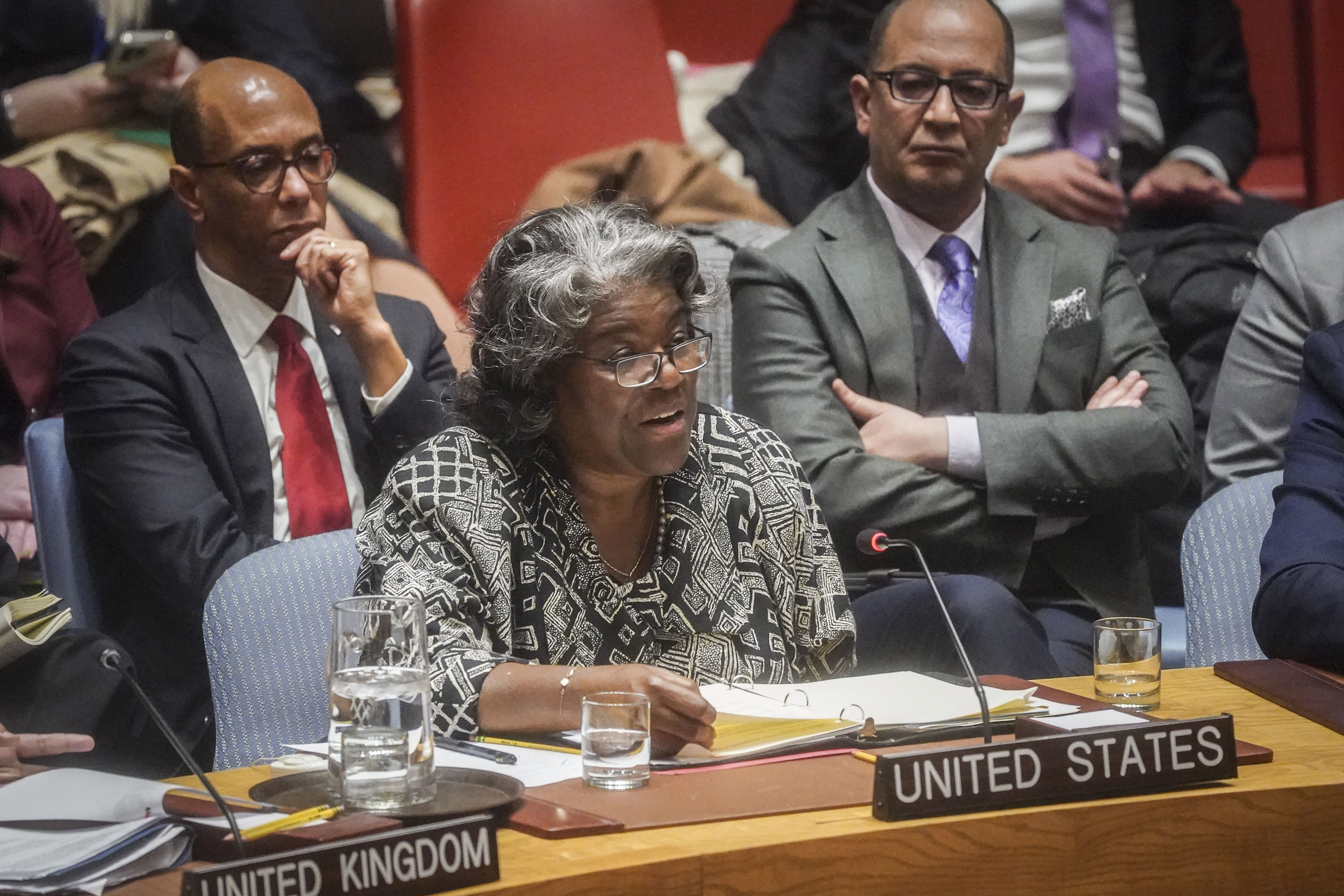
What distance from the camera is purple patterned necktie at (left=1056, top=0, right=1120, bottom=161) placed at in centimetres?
390

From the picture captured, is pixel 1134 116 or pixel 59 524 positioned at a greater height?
pixel 1134 116

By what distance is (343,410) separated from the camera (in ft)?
9.78

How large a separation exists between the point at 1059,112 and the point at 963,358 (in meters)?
1.27

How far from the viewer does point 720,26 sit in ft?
12.8

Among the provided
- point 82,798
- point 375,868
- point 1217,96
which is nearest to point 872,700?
point 375,868

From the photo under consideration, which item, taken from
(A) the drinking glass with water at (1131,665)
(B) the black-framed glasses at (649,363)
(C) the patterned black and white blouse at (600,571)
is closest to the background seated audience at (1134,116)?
(C) the patterned black and white blouse at (600,571)

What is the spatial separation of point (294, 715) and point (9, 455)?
135cm

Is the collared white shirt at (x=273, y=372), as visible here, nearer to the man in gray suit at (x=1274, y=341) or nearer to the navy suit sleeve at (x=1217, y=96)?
the man in gray suit at (x=1274, y=341)

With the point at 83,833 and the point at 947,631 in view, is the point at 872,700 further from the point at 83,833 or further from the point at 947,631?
the point at 83,833

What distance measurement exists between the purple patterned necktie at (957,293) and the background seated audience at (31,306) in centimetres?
172

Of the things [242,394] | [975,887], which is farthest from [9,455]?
[975,887]

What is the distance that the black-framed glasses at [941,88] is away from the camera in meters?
2.96

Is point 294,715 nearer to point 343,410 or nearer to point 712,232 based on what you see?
point 343,410

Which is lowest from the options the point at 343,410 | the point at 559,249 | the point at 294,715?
the point at 294,715
